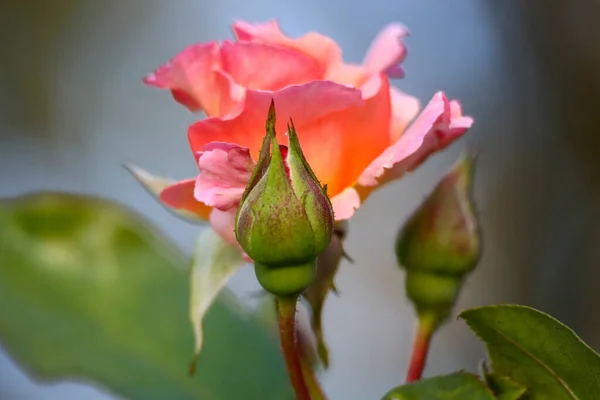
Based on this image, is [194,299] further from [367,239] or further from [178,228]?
A: [367,239]

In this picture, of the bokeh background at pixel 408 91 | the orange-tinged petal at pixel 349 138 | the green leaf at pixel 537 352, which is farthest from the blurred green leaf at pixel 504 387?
the bokeh background at pixel 408 91

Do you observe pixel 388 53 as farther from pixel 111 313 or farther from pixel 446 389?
pixel 111 313

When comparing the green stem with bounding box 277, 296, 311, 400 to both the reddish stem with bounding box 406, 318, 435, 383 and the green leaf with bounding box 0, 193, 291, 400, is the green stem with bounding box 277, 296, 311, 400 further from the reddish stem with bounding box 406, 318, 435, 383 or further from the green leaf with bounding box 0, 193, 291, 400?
the green leaf with bounding box 0, 193, 291, 400

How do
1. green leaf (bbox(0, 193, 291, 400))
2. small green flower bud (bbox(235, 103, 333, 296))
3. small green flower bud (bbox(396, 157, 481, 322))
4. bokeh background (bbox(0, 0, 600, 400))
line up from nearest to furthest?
small green flower bud (bbox(235, 103, 333, 296))
small green flower bud (bbox(396, 157, 481, 322))
green leaf (bbox(0, 193, 291, 400))
bokeh background (bbox(0, 0, 600, 400))

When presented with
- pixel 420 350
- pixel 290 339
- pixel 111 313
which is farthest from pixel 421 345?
pixel 111 313

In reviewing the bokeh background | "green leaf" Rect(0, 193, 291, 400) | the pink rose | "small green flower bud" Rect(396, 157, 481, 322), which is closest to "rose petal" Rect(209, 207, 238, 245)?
the pink rose
